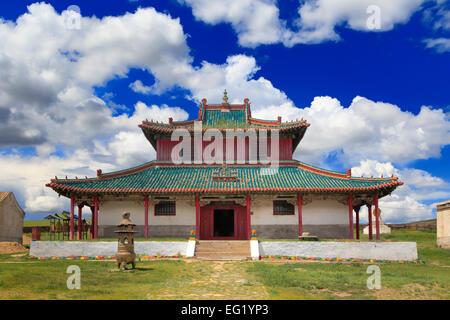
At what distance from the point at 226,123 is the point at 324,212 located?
1050 centimetres

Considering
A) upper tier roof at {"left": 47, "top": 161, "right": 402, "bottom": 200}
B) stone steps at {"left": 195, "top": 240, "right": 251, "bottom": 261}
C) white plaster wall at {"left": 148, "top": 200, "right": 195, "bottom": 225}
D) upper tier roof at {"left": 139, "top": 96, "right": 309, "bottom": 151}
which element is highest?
upper tier roof at {"left": 139, "top": 96, "right": 309, "bottom": 151}

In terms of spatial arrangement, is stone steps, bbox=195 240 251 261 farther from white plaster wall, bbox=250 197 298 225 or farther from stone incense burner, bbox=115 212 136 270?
stone incense burner, bbox=115 212 136 270

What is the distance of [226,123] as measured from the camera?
2886 cm

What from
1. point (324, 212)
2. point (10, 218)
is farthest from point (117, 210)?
point (10, 218)

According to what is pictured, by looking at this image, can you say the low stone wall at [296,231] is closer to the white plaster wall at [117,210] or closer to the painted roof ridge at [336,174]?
the painted roof ridge at [336,174]

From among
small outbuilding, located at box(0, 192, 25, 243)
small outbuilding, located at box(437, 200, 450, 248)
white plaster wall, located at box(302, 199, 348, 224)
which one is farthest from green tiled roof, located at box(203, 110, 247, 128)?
small outbuilding, located at box(0, 192, 25, 243)

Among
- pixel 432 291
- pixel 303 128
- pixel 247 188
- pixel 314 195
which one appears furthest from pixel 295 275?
pixel 303 128

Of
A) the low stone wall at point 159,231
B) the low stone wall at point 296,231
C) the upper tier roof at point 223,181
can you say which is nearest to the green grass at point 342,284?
the upper tier roof at point 223,181

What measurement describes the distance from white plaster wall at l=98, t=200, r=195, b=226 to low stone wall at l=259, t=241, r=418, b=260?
6412mm

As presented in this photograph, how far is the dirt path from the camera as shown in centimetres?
897

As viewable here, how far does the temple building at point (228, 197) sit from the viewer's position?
22297 millimetres
